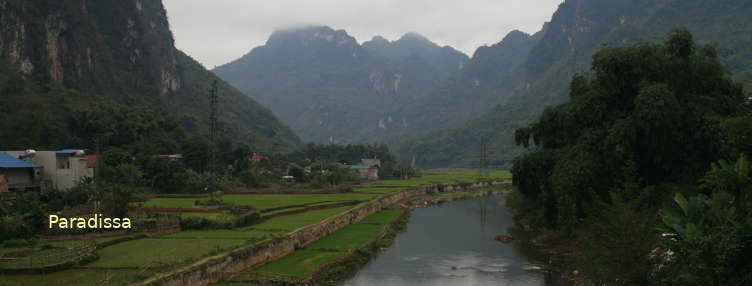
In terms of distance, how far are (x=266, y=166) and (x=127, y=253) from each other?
46.9 m

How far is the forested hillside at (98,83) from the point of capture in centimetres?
5731

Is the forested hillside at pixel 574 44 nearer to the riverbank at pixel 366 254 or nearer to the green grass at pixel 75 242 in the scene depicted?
the riverbank at pixel 366 254

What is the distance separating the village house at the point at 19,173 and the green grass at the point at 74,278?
17.6 metres

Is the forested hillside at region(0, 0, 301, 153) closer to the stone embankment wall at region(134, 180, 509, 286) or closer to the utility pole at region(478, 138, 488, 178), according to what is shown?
the stone embankment wall at region(134, 180, 509, 286)

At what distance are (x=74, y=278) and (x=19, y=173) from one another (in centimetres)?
2163

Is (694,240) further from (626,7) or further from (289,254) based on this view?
(626,7)

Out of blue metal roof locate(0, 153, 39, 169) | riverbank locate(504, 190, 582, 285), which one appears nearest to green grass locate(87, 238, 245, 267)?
riverbank locate(504, 190, 582, 285)

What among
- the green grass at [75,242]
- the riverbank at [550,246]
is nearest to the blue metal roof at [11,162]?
the green grass at [75,242]

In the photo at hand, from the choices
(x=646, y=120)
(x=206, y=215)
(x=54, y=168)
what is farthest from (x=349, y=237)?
(x=54, y=168)

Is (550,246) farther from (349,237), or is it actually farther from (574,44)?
(574,44)

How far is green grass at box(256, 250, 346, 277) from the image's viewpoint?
2238 cm

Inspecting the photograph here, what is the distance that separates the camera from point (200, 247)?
2267cm

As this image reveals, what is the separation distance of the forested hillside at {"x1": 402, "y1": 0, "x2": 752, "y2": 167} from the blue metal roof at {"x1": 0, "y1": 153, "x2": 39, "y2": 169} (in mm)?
79174

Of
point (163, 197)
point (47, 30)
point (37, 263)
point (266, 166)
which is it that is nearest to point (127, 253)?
point (37, 263)
